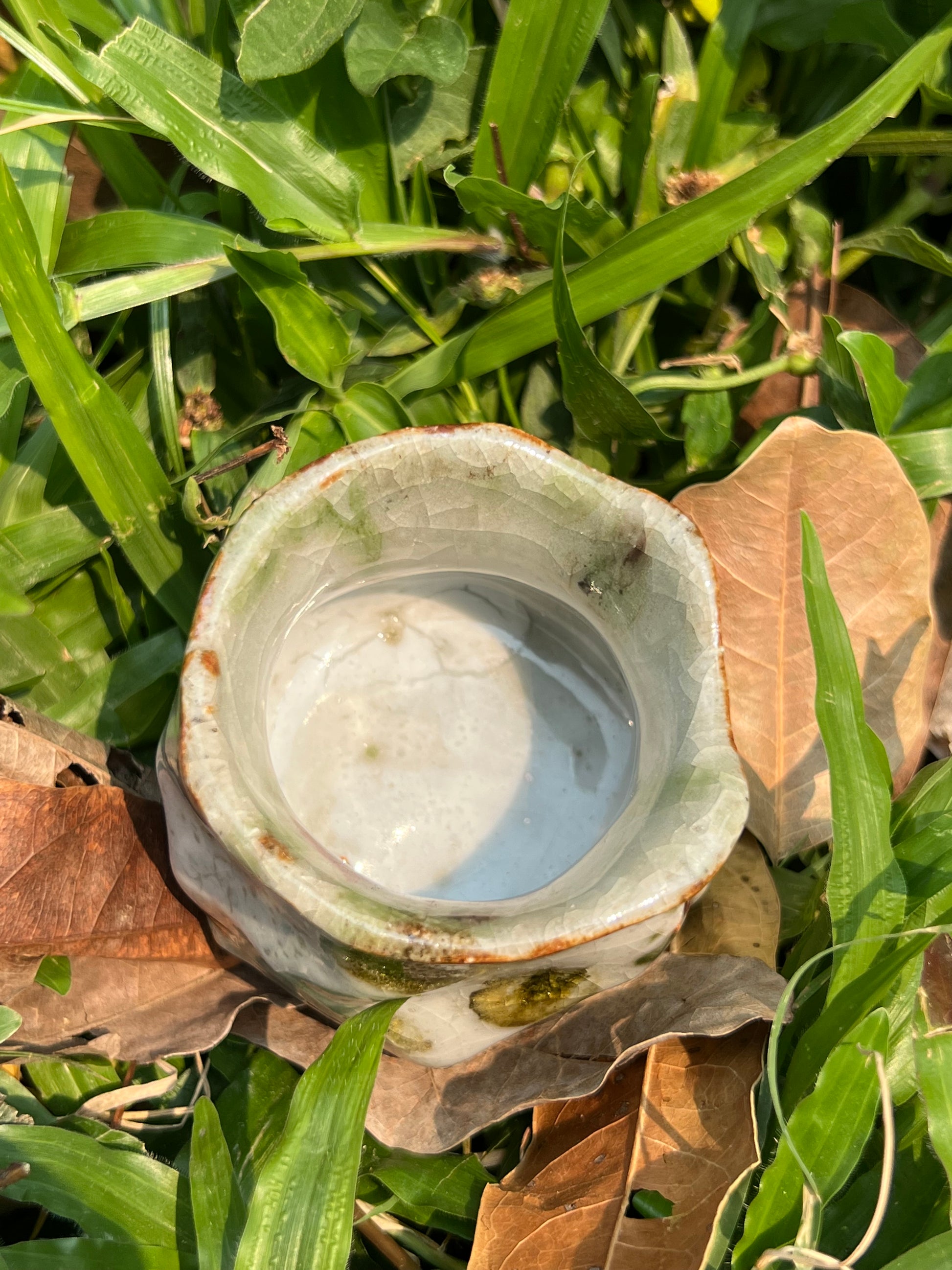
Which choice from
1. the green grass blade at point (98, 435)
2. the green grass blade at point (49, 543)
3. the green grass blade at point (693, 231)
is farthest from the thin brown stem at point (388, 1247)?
the green grass blade at point (693, 231)

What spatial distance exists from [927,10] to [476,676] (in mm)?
1381

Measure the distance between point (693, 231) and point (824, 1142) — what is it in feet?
4.36

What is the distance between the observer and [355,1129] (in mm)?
1391

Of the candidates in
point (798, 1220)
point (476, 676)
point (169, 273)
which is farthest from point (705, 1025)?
point (169, 273)

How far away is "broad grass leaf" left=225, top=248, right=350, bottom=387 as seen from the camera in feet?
5.65

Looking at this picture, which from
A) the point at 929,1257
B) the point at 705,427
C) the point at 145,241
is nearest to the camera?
the point at 929,1257

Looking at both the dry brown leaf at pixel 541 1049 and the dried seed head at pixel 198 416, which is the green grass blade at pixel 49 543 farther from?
the dry brown leaf at pixel 541 1049

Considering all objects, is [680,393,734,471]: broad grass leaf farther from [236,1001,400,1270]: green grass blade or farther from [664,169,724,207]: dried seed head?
[236,1001,400,1270]: green grass blade

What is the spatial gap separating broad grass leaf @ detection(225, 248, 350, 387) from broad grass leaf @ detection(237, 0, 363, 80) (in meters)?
0.26

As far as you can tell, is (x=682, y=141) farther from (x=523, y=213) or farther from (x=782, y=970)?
(x=782, y=970)

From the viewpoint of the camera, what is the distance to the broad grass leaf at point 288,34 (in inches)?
62.5

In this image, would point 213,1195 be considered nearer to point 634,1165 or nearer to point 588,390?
point 634,1165

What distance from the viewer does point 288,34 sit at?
5.29 feet

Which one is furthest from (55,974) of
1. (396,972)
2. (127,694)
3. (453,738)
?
(453,738)
